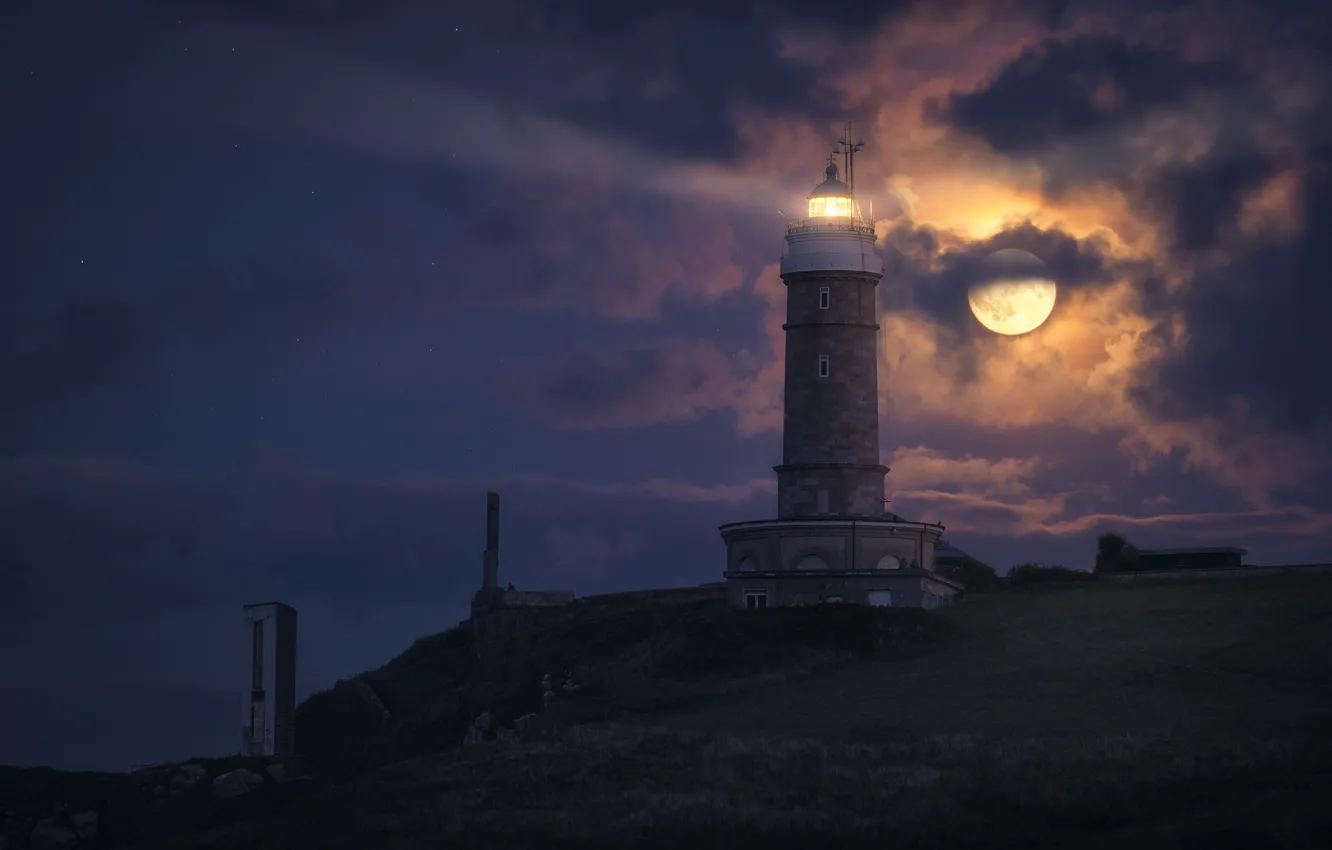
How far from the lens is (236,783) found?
185ft

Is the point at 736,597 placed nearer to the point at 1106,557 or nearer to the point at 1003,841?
the point at 1106,557

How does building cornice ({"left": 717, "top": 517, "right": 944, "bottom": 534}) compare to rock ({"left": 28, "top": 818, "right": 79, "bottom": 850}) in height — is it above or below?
above

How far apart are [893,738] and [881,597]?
73.4ft

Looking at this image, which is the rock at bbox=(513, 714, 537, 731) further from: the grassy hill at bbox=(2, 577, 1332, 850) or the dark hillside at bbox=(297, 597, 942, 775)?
the grassy hill at bbox=(2, 577, 1332, 850)

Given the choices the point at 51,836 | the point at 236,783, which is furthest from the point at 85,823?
the point at 236,783

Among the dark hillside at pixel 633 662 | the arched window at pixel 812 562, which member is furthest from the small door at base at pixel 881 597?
the dark hillside at pixel 633 662

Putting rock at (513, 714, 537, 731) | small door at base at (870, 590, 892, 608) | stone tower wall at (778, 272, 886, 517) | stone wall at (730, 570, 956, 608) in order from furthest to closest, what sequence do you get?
1. stone tower wall at (778, 272, 886, 517)
2. small door at base at (870, 590, 892, 608)
3. stone wall at (730, 570, 956, 608)
4. rock at (513, 714, 537, 731)

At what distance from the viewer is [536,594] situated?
262 ft

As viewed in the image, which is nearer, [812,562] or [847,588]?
[847,588]

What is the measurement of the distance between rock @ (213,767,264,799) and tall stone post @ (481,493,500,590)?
2408 centimetres

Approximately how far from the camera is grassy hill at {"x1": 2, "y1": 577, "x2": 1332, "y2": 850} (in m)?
34.4

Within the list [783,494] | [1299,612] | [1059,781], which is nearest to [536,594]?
[783,494]

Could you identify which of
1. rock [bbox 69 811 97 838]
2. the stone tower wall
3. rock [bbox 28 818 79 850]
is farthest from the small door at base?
rock [bbox 28 818 79 850]

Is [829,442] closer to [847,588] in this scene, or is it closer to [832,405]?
[832,405]
